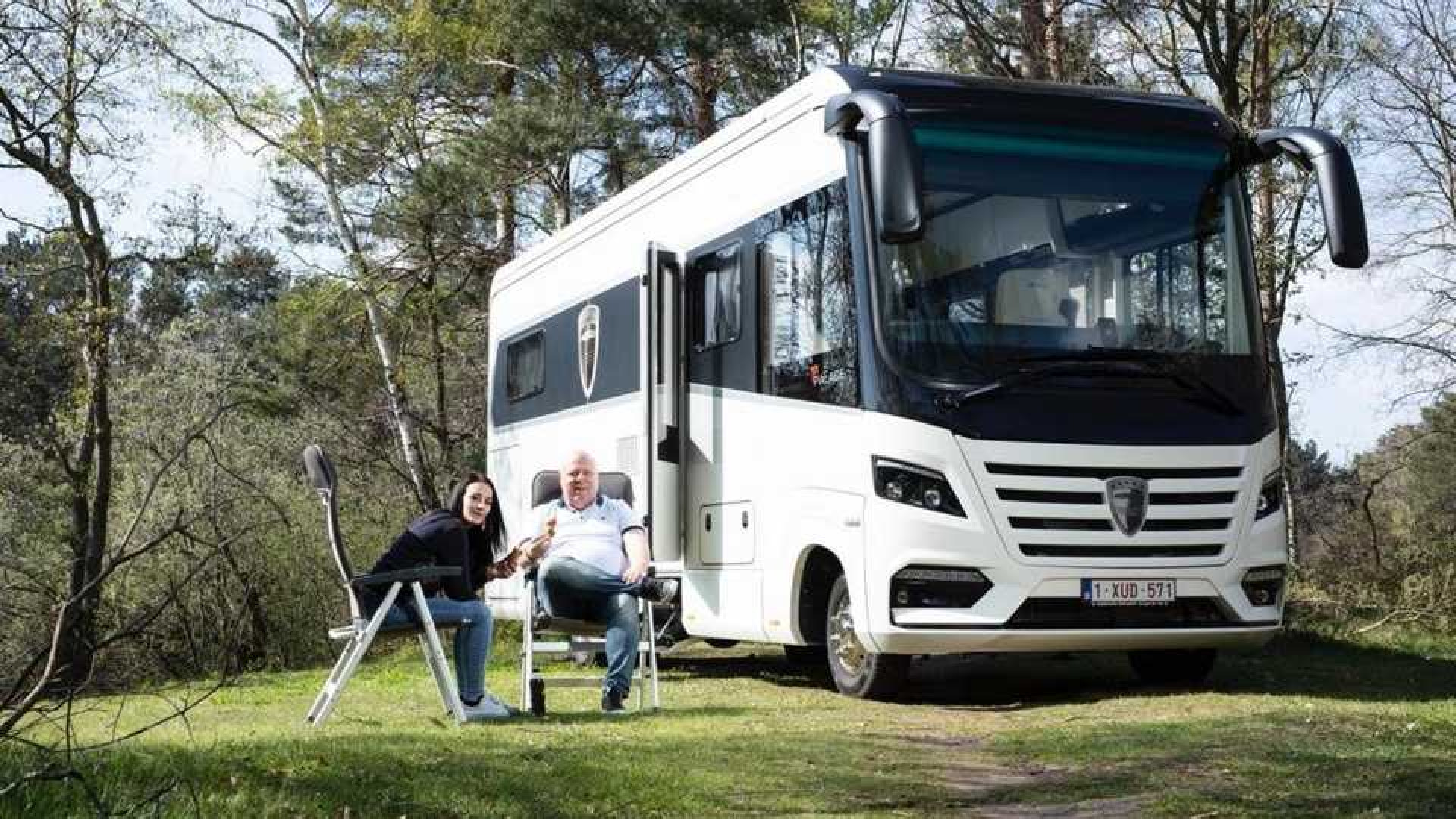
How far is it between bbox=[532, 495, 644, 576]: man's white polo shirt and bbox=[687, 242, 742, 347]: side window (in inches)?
60.3

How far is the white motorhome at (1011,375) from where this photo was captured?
9.32 metres

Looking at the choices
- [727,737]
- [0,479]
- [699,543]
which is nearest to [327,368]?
[0,479]

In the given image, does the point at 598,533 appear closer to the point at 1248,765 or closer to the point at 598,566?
the point at 598,566

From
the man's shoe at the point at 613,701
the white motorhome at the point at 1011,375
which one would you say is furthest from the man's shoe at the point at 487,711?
the white motorhome at the point at 1011,375

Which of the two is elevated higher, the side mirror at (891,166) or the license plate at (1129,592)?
the side mirror at (891,166)

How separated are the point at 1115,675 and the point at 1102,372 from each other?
9.95ft

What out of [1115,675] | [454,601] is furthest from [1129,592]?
[454,601]

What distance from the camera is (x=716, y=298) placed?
11531 millimetres

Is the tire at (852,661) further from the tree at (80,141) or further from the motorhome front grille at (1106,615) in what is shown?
the tree at (80,141)

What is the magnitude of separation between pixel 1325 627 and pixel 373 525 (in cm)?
1248

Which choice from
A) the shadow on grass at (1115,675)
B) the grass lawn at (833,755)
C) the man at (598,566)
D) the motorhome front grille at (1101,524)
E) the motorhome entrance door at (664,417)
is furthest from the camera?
the motorhome entrance door at (664,417)

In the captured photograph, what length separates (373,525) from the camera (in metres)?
22.9

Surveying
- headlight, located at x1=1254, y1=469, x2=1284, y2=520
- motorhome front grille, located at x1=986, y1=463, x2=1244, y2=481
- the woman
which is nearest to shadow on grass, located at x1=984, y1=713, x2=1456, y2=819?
motorhome front grille, located at x1=986, y1=463, x2=1244, y2=481

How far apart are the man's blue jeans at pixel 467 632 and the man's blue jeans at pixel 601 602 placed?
621 millimetres
